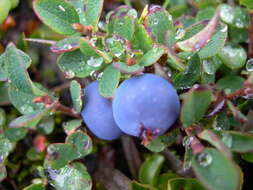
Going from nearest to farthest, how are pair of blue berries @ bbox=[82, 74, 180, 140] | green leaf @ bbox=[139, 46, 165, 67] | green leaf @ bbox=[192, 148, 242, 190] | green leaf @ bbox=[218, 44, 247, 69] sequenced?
green leaf @ bbox=[192, 148, 242, 190] < pair of blue berries @ bbox=[82, 74, 180, 140] < green leaf @ bbox=[139, 46, 165, 67] < green leaf @ bbox=[218, 44, 247, 69]

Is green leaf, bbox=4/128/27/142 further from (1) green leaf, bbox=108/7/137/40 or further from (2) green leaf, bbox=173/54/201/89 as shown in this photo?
(2) green leaf, bbox=173/54/201/89

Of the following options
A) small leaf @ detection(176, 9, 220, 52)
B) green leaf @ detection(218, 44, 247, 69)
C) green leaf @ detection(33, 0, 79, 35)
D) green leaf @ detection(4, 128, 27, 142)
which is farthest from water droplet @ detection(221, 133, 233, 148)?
green leaf @ detection(4, 128, 27, 142)

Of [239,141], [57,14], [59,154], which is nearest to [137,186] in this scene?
[59,154]

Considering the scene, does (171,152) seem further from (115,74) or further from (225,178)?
(225,178)

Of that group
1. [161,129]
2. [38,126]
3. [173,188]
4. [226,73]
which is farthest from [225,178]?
[38,126]

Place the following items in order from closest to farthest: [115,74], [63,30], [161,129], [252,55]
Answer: [161,129]
[115,74]
[63,30]
[252,55]

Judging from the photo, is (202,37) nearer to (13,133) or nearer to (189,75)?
(189,75)
